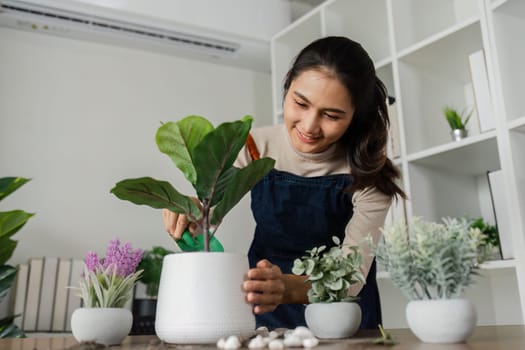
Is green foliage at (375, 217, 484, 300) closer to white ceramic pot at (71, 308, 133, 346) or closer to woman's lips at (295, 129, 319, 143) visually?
white ceramic pot at (71, 308, 133, 346)

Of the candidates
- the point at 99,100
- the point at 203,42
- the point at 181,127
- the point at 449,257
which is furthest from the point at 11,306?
the point at 449,257

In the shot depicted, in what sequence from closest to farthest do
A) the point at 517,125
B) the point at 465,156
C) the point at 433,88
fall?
the point at 517,125 → the point at 465,156 → the point at 433,88

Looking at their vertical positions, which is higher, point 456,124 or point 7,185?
point 456,124

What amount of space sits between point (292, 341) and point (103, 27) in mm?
2467

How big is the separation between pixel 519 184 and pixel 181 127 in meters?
1.35

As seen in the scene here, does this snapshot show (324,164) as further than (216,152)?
Yes

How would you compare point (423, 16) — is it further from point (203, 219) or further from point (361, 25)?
point (203, 219)

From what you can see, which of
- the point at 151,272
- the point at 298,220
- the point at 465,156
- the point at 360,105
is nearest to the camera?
the point at 360,105

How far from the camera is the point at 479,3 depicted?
182cm

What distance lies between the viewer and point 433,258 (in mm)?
559

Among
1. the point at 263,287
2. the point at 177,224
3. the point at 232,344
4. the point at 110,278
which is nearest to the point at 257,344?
the point at 232,344

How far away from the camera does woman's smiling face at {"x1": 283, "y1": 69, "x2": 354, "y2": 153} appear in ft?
3.61

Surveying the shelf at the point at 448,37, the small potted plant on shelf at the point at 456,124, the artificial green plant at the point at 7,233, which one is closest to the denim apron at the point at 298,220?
the small potted plant on shelf at the point at 456,124

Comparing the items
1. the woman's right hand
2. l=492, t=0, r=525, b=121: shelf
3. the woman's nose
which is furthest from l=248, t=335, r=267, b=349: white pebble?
l=492, t=0, r=525, b=121: shelf
